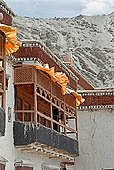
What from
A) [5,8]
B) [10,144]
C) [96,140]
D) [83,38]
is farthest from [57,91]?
[83,38]

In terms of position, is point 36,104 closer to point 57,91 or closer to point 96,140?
point 57,91

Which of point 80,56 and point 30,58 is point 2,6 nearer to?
point 30,58

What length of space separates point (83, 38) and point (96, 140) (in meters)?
58.4

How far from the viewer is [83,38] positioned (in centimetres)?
8094

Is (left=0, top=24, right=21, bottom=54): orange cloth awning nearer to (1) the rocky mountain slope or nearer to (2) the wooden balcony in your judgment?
(2) the wooden balcony

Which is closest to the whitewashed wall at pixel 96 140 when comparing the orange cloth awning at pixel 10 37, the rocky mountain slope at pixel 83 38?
the orange cloth awning at pixel 10 37

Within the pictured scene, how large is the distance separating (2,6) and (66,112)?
6.61 metres

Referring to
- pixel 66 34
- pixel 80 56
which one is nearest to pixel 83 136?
pixel 80 56

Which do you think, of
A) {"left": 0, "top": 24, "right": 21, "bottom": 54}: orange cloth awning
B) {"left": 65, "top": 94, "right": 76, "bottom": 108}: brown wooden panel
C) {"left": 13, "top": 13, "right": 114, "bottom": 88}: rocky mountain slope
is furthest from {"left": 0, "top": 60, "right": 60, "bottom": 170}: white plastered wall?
{"left": 13, "top": 13, "right": 114, "bottom": 88}: rocky mountain slope

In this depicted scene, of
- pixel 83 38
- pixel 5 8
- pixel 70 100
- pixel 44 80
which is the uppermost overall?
pixel 83 38

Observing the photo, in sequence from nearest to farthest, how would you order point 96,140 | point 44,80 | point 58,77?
point 44,80
point 58,77
point 96,140

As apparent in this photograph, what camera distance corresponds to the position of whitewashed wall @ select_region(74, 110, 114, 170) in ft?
77.5

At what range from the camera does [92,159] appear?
23719 millimetres

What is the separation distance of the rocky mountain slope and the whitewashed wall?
3415cm
